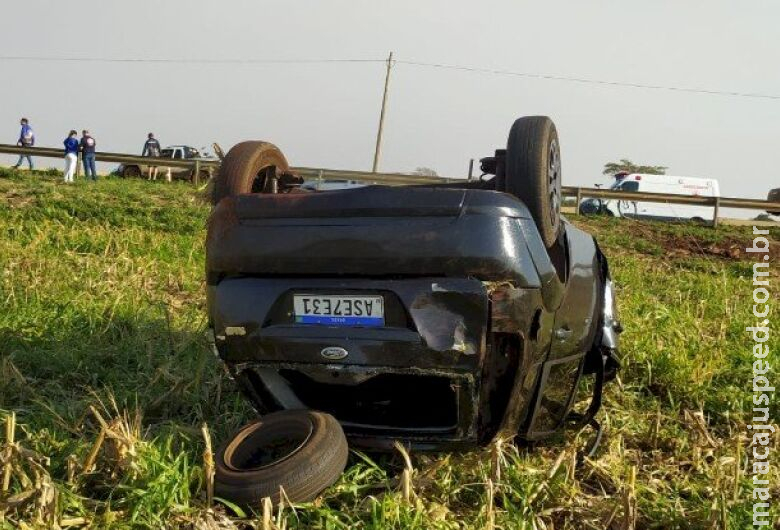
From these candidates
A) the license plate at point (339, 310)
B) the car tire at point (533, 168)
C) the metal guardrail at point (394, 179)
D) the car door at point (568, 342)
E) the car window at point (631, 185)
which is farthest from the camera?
the car window at point (631, 185)

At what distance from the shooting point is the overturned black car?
2.70 metres

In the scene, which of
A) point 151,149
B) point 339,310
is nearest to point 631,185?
point 151,149

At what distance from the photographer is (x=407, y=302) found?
2734 mm

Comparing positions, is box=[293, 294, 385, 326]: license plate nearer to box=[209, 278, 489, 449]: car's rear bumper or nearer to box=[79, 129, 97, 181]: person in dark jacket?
box=[209, 278, 489, 449]: car's rear bumper

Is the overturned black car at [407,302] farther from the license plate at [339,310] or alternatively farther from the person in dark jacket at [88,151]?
the person in dark jacket at [88,151]

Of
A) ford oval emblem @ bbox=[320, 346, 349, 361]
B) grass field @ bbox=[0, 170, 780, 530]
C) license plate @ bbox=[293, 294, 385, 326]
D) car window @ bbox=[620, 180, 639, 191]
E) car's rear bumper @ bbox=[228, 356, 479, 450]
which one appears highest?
car window @ bbox=[620, 180, 639, 191]

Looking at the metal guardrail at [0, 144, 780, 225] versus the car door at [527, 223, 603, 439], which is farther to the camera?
the metal guardrail at [0, 144, 780, 225]

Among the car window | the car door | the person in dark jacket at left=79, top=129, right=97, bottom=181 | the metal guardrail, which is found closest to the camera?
the car door

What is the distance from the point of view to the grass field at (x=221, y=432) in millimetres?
2734

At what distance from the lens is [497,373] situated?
2824mm

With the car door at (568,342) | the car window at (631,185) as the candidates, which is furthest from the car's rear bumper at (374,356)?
the car window at (631,185)

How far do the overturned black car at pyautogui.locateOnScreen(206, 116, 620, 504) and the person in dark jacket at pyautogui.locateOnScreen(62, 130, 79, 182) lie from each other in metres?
18.2

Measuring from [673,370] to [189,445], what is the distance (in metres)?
2.89

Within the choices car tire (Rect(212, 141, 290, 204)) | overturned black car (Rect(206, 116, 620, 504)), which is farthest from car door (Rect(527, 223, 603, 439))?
car tire (Rect(212, 141, 290, 204))
